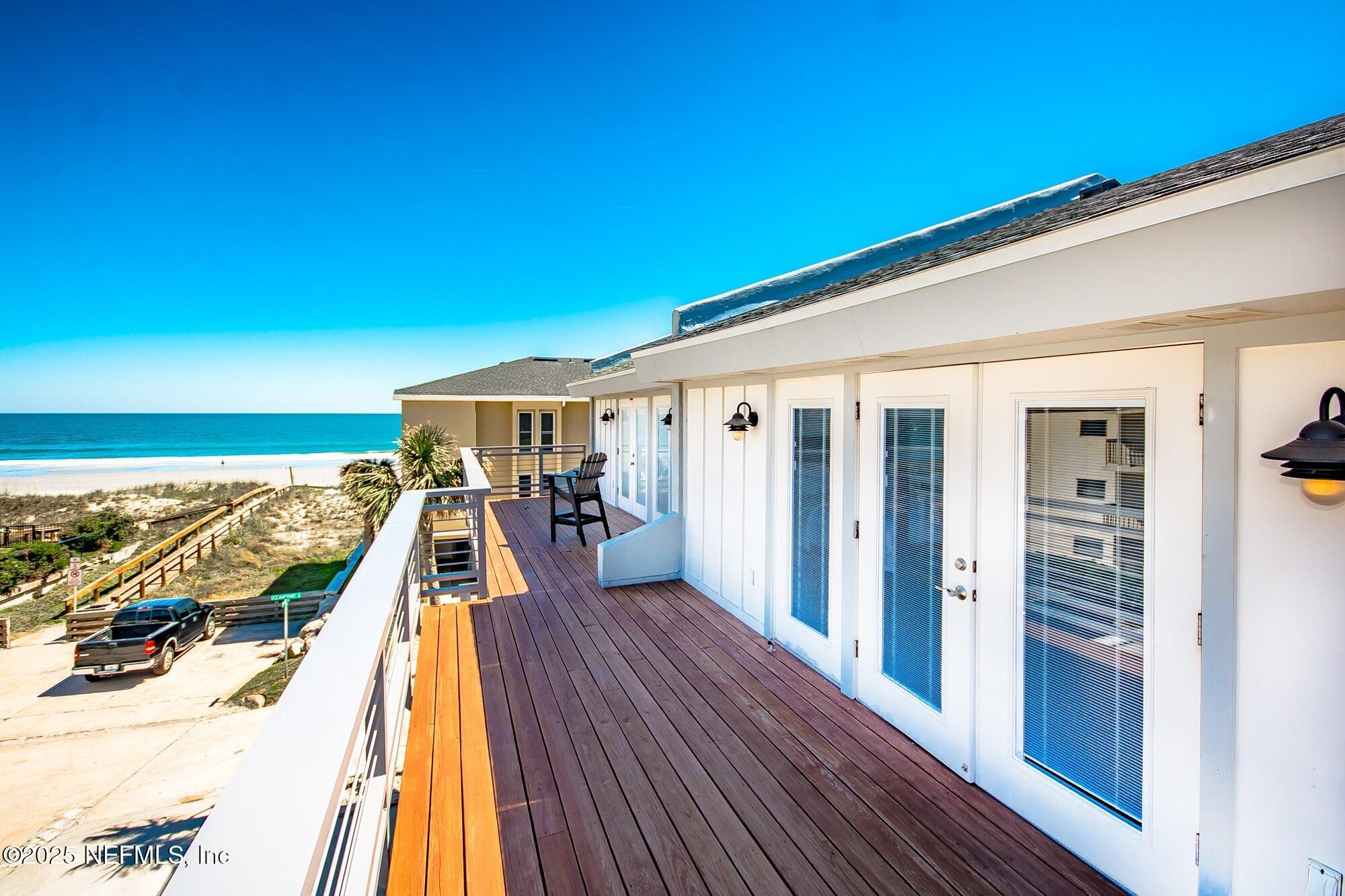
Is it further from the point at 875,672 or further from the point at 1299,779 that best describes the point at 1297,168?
the point at 875,672

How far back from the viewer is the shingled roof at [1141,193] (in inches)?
53.5

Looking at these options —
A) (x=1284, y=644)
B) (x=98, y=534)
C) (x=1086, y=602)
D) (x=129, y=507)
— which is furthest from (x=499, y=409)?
(x=129, y=507)

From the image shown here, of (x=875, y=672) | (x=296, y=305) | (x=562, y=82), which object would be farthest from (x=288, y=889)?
(x=296, y=305)

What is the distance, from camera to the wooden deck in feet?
6.89

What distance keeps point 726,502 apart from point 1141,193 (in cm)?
359

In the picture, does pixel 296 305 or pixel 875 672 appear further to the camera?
pixel 296 305

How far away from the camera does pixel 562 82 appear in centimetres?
1102

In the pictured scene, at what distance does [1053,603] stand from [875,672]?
121 centimetres

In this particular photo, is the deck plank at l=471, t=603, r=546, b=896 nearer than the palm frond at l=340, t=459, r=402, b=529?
Yes

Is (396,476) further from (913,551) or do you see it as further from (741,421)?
(913,551)

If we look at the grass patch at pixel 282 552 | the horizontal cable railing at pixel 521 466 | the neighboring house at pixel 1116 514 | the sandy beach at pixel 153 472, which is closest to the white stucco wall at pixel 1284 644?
the neighboring house at pixel 1116 514

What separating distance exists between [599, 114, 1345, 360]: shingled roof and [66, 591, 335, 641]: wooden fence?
13.3 meters

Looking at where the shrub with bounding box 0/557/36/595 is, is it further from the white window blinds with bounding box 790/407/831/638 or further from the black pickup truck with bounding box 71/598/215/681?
the white window blinds with bounding box 790/407/831/638

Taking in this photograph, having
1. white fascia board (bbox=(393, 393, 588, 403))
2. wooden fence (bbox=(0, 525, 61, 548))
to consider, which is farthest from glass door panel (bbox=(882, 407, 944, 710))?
wooden fence (bbox=(0, 525, 61, 548))
